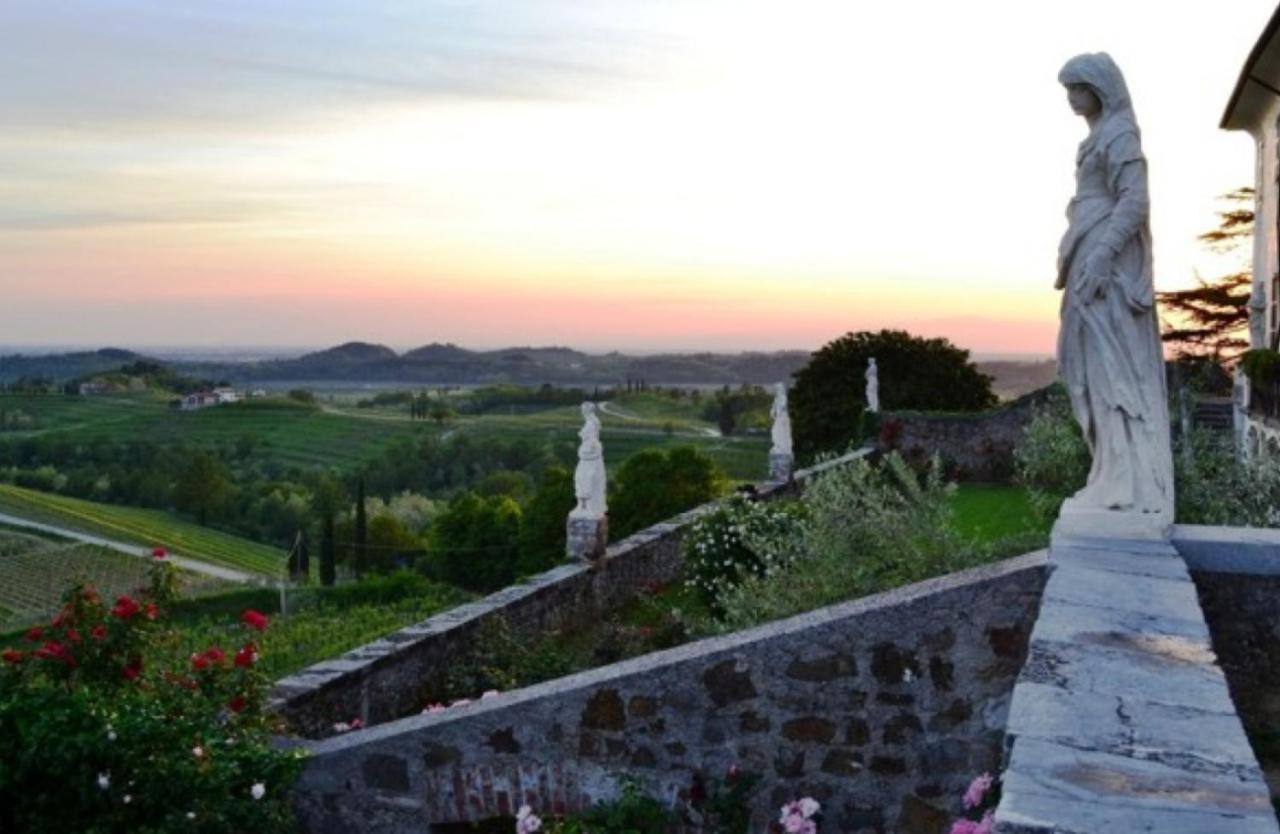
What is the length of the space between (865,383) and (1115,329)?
90.1 feet

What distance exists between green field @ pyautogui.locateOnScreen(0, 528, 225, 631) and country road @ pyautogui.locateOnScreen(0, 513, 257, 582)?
53 cm

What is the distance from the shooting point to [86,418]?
7594 cm

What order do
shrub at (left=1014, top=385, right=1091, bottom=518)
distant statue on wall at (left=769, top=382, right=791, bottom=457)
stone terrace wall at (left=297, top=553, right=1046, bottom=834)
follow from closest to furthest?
stone terrace wall at (left=297, top=553, right=1046, bottom=834) < shrub at (left=1014, top=385, right=1091, bottom=518) < distant statue on wall at (left=769, top=382, right=791, bottom=457)

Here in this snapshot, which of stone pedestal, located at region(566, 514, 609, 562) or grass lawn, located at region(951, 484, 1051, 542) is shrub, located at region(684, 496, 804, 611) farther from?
grass lawn, located at region(951, 484, 1051, 542)

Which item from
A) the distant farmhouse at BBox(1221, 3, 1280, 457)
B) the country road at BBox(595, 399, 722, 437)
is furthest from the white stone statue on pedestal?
the country road at BBox(595, 399, 722, 437)

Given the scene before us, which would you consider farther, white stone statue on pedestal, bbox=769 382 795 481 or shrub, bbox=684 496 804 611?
white stone statue on pedestal, bbox=769 382 795 481

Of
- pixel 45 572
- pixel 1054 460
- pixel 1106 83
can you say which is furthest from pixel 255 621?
pixel 45 572

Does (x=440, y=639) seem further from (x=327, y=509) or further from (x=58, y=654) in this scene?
(x=327, y=509)

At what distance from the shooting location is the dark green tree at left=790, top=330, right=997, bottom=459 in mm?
32938

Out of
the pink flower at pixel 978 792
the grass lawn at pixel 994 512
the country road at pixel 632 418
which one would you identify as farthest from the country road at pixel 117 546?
the pink flower at pixel 978 792

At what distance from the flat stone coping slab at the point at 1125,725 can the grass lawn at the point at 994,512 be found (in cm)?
933

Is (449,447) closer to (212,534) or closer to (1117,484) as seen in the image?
(212,534)

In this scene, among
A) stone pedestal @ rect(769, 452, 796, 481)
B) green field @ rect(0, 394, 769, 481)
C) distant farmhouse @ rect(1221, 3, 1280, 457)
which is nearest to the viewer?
distant farmhouse @ rect(1221, 3, 1280, 457)

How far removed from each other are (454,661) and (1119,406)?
247 inches
